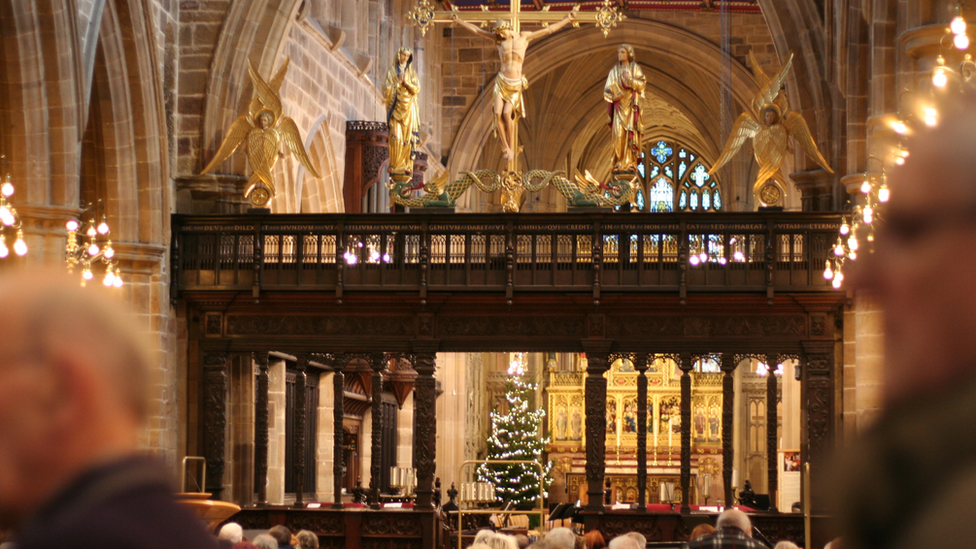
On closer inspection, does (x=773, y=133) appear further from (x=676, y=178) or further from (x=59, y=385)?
(x=676, y=178)

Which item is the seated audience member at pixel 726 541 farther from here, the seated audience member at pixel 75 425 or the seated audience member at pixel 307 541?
the seated audience member at pixel 75 425

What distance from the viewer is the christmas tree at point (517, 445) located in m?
25.3

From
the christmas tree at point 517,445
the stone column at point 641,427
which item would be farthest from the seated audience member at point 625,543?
the christmas tree at point 517,445

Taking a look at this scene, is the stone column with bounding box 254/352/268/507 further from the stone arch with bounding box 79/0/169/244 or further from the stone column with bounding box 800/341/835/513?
the stone column with bounding box 800/341/835/513

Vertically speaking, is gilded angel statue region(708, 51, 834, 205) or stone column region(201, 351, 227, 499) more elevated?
gilded angel statue region(708, 51, 834, 205)

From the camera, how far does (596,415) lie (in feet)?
48.5

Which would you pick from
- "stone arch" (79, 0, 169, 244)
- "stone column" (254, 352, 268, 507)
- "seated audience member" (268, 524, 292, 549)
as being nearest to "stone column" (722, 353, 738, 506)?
"stone column" (254, 352, 268, 507)

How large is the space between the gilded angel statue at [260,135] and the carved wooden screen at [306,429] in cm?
419

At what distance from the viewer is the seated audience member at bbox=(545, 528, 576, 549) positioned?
23.1ft

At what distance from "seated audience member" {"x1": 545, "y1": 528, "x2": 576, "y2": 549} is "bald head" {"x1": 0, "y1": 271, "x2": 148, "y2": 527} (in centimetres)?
616

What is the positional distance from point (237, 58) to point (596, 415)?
6.17 meters

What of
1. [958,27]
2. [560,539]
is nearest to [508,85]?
[958,27]

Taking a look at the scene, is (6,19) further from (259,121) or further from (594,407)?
(594,407)

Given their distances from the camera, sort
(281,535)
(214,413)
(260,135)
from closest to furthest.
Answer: (281,535), (214,413), (260,135)
